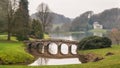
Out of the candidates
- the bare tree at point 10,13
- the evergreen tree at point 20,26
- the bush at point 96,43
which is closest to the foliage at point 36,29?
the evergreen tree at point 20,26

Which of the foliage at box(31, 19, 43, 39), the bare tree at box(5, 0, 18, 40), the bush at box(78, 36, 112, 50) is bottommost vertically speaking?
the bush at box(78, 36, 112, 50)

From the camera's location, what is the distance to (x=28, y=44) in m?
70.7

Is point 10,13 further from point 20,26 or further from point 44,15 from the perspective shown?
point 44,15

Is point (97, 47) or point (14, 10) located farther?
point (14, 10)

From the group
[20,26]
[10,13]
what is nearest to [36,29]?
[20,26]

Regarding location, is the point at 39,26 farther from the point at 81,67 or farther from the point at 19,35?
the point at 81,67

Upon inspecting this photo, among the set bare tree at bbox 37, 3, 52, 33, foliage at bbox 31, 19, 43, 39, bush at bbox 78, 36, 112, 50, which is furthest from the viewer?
bare tree at bbox 37, 3, 52, 33

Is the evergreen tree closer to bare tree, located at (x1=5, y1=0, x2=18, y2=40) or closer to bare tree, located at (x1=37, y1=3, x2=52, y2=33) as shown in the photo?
bare tree, located at (x1=5, y1=0, x2=18, y2=40)

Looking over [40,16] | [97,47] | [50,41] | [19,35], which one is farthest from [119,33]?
[40,16]

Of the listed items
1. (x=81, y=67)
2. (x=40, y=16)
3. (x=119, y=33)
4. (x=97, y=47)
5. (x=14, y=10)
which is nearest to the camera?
(x=81, y=67)

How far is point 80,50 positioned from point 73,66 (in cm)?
3162

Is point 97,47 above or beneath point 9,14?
beneath

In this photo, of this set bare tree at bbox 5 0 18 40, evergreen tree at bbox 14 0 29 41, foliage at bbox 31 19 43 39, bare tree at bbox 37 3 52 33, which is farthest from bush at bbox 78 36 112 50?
bare tree at bbox 37 3 52 33

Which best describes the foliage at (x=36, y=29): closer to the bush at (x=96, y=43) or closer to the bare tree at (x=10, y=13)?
the bare tree at (x=10, y=13)
